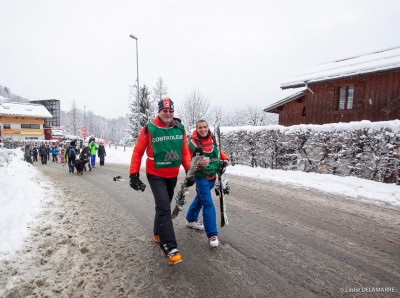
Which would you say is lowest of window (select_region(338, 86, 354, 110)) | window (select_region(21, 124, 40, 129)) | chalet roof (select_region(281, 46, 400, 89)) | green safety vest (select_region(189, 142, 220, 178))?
green safety vest (select_region(189, 142, 220, 178))

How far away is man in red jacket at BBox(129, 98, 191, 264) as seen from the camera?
3378 millimetres

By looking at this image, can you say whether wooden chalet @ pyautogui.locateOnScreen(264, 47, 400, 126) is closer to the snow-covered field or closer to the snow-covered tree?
the snow-covered field

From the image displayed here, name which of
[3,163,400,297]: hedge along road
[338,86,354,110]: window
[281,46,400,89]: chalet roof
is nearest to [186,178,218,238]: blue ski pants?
[3,163,400,297]: hedge along road

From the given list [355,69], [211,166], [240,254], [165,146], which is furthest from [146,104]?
[240,254]

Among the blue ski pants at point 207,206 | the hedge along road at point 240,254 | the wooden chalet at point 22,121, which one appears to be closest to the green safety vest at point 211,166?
the blue ski pants at point 207,206

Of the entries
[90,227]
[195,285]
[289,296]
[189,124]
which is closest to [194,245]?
[195,285]

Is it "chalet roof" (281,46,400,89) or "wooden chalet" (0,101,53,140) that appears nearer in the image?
"chalet roof" (281,46,400,89)

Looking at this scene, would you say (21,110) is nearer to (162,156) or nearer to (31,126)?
(31,126)

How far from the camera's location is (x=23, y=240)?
382cm

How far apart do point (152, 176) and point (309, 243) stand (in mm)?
2653

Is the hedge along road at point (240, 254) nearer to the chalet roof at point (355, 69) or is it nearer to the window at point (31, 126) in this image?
the chalet roof at point (355, 69)

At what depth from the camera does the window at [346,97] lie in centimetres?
1623

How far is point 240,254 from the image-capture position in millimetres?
3430

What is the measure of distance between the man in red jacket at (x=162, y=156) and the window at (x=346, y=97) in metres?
16.5
